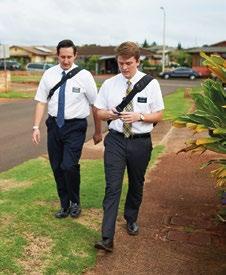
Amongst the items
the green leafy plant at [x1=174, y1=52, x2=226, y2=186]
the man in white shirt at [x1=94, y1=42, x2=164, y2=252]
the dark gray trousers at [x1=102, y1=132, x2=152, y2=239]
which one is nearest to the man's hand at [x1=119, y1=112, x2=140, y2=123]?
the man in white shirt at [x1=94, y1=42, x2=164, y2=252]

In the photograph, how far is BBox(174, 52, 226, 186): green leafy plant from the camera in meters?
5.22

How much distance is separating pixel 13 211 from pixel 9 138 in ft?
21.9

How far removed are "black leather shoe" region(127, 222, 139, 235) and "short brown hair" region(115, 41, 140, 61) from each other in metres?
1.75

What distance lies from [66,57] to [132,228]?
1897 mm

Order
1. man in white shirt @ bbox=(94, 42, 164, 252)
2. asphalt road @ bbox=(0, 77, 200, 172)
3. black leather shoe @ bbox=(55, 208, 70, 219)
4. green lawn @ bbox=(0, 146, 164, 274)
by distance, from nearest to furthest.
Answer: green lawn @ bbox=(0, 146, 164, 274), man in white shirt @ bbox=(94, 42, 164, 252), black leather shoe @ bbox=(55, 208, 70, 219), asphalt road @ bbox=(0, 77, 200, 172)

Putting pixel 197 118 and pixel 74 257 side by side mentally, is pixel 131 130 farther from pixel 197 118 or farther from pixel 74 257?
pixel 74 257

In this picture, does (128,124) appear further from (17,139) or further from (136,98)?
(17,139)

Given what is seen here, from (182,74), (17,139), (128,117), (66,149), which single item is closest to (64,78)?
(66,149)

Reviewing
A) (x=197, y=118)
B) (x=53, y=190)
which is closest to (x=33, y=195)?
(x=53, y=190)

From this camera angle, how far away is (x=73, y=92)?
17.8 feet

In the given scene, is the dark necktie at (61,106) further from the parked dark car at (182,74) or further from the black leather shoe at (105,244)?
the parked dark car at (182,74)

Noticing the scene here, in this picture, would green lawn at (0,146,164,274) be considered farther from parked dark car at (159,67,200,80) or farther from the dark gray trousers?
parked dark car at (159,67,200,80)

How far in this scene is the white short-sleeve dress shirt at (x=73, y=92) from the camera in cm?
541

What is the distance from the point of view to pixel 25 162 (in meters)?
9.12
